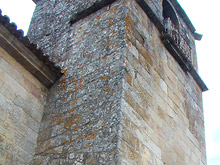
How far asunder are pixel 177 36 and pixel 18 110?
319cm

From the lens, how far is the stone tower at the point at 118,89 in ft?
13.7

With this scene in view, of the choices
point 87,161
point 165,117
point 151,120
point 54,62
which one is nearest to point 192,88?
point 165,117

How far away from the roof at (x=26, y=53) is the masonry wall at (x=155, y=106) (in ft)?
3.94

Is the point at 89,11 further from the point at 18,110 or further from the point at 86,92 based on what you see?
the point at 18,110

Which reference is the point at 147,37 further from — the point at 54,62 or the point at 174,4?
the point at 174,4

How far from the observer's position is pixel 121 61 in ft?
15.0

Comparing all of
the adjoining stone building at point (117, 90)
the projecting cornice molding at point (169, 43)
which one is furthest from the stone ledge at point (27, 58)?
the projecting cornice molding at point (169, 43)

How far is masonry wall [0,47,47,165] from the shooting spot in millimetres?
4344

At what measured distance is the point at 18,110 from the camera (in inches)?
183

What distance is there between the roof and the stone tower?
0.17 meters

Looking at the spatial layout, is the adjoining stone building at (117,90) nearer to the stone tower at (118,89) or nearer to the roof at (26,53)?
the stone tower at (118,89)

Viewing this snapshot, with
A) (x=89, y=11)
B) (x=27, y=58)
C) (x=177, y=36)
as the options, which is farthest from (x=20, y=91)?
(x=177, y=36)

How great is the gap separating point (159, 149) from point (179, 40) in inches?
98.6

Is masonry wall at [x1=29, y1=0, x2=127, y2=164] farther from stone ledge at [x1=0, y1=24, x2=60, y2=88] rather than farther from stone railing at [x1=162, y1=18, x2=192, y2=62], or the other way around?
stone railing at [x1=162, y1=18, x2=192, y2=62]
